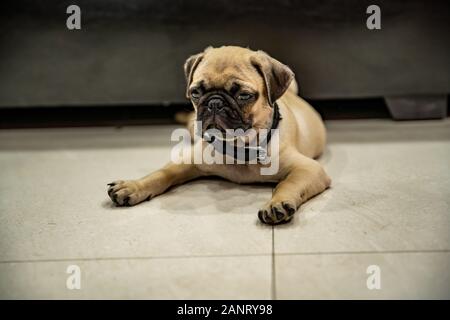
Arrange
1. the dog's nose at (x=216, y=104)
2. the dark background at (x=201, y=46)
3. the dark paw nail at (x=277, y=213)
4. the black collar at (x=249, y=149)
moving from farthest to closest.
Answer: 1. the dark background at (x=201, y=46)
2. the black collar at (x=249, y=149)
3. the dog's nose at (x=216, y=104)
4. the dark paw nail at (x=277, y=213)

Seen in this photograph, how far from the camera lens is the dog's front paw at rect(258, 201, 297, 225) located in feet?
6.50

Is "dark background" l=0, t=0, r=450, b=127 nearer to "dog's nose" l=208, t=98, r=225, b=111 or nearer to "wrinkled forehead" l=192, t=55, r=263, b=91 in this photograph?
"wrinkled forehead" l=192, t=55, r=263, b=91

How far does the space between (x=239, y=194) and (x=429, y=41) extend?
176cm

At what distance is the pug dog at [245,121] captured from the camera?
7.07ft

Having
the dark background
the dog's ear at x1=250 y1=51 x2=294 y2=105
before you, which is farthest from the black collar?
the dark background

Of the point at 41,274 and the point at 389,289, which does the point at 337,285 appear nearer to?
the point at 389,289

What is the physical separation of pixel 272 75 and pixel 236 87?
0.66ft

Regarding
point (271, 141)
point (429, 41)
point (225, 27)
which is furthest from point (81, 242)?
point (429, 41)

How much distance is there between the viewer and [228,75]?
7.12 ft

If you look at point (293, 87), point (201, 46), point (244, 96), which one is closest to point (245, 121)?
point (244, 96)

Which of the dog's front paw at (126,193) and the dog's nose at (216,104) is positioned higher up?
the dog's nose at (216,104)

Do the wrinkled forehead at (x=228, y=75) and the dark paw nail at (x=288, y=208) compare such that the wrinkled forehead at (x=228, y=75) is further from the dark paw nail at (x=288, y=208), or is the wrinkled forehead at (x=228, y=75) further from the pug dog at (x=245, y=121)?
the dark paw nail at (x=288, y=208)

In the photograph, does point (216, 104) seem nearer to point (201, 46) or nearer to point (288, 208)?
point (288, 208)

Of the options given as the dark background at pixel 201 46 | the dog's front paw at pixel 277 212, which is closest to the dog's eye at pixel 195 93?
the dog's front paw at pixel 277 212
